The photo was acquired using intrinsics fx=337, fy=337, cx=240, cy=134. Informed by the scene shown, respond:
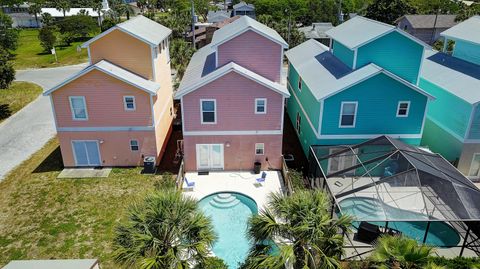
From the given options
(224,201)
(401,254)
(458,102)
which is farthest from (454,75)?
(401,254)

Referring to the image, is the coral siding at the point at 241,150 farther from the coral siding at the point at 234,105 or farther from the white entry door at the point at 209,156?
the coral siding at the point at 234,105

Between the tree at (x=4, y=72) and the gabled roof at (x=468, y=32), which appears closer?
the gabled roof at (x=468, y=32)

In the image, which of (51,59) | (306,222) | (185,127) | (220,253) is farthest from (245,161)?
(51,59)

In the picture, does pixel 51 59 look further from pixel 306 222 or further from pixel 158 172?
pixel 306 222

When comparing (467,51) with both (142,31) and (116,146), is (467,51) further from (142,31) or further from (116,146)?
(116,146)

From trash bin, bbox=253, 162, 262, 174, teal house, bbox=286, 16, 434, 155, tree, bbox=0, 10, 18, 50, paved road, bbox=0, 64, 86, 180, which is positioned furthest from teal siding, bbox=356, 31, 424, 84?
tree, bbox=0, 10, 18, 50

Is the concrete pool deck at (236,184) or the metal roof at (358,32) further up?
the metal roof at (358,32)

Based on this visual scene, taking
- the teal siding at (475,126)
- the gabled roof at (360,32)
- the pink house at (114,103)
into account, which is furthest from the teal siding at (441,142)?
the pink house at (114,103)

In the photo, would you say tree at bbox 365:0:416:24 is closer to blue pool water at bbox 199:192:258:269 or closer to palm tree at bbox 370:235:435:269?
blue pool water at bbox 199:192:258:269
